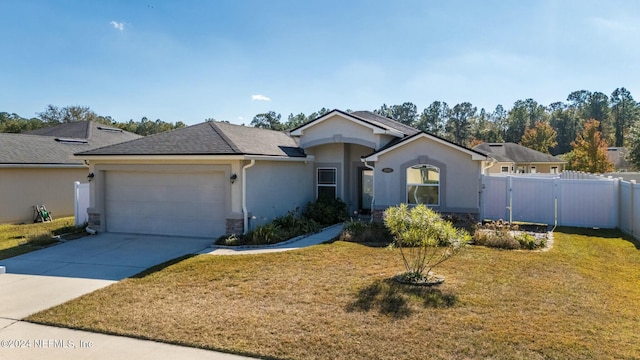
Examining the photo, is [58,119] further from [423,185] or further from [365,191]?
[423,185]

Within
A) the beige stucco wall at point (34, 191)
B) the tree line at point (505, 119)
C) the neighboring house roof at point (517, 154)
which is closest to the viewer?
the beige stucco wall at point (34, 191)

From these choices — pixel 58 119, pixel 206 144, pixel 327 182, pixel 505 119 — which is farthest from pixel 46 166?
pixel 505 119

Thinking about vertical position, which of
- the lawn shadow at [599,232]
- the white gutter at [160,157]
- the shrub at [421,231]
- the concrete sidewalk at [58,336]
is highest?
the white gutter at [160,157]

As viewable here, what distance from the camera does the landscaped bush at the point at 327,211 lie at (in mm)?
16578

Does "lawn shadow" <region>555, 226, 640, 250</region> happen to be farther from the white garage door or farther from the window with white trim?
the white garage door

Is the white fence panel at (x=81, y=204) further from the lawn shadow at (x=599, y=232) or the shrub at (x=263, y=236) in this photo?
the lawn shadow at (x=599, y=232)

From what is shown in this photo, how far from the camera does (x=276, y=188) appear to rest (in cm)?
1541

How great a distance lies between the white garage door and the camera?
13.8m

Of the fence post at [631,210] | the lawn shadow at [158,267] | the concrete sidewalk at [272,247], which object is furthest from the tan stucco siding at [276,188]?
the fence post at [631,210]

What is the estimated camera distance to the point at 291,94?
28.7 metres

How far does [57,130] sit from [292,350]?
29350mm

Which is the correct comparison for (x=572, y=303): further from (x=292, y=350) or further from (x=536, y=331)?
(x=292, y=350)

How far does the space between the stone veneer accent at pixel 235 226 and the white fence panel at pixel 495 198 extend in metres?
9.66

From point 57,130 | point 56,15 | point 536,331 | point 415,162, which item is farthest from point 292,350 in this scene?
point 57,130
